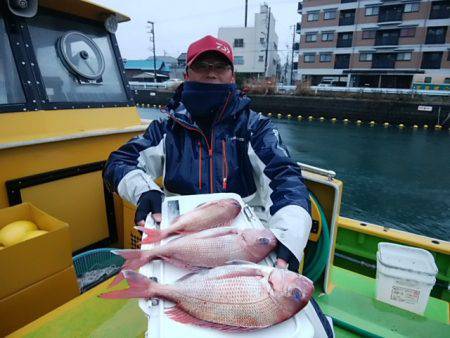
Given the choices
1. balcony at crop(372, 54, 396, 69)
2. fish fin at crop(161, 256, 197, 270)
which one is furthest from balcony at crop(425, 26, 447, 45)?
fish fin at crop(161, 256, 197, 270)

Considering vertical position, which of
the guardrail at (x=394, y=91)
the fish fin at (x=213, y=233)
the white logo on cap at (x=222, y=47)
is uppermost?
the white logo on cap at (x=222, y=47)

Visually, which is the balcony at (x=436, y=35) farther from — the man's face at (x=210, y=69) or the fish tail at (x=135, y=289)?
the fish tail at (x=135, y=289)

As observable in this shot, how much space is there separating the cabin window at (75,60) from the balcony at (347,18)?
42.5 m

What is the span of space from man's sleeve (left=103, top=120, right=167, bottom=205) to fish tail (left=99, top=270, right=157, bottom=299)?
75cm

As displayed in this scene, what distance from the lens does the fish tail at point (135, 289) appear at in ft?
3.43

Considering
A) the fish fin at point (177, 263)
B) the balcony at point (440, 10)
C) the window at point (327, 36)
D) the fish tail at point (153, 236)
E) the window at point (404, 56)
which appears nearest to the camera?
the fish fin at point (177, 263)

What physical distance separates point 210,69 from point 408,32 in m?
43.0

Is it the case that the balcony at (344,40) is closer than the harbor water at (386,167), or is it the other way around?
the harbor water at (386,167)

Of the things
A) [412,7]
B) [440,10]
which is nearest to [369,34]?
[412,7]

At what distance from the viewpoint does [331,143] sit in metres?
18.7

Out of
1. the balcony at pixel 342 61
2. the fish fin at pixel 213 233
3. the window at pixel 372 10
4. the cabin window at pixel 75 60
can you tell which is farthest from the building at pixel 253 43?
the fish fin at pixel 213 233

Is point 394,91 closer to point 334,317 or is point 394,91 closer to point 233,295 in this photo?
point 334,317

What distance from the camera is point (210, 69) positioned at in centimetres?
203

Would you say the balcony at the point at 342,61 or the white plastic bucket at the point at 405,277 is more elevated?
A: the balcony at the point at 342,61
